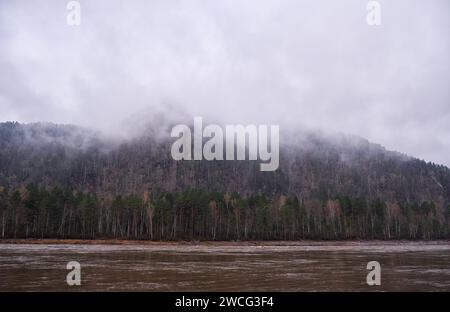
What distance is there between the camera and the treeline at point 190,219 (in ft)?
338

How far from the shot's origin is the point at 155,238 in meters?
104

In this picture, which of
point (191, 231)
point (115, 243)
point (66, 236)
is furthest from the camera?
point (191, 231)

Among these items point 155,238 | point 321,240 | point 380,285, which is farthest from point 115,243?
point 380,285

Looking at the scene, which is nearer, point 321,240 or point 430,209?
point 321,240

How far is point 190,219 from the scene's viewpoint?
115250 mm

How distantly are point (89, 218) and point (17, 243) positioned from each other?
2369 cm

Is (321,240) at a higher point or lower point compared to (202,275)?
lower

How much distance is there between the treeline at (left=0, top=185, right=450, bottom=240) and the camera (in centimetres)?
10294
